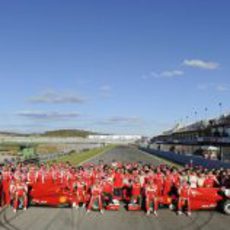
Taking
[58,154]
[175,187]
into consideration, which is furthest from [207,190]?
[58,154]

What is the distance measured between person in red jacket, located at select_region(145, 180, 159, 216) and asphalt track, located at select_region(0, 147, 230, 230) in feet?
0.90

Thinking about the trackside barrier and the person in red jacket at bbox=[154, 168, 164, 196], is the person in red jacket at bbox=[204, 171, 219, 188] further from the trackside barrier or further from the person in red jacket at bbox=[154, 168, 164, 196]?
the trackside barrier

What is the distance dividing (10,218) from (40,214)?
138cm

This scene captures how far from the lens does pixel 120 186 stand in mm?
21703

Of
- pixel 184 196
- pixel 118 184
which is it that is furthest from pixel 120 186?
pixel 184 196

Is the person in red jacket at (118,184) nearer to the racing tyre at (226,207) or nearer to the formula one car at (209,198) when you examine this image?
the formula one car at (209,198)

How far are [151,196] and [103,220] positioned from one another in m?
2.42

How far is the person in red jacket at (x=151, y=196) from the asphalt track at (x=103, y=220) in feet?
0.90

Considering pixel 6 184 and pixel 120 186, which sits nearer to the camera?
pixel 6 184

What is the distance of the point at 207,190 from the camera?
20109mm

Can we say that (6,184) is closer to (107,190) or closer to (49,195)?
(49,195)

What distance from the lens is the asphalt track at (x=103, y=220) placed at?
16.4 meters

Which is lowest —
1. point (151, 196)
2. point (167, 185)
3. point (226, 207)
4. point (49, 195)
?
point (226, 207)

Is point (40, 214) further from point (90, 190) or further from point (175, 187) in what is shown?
point (175, 187)
